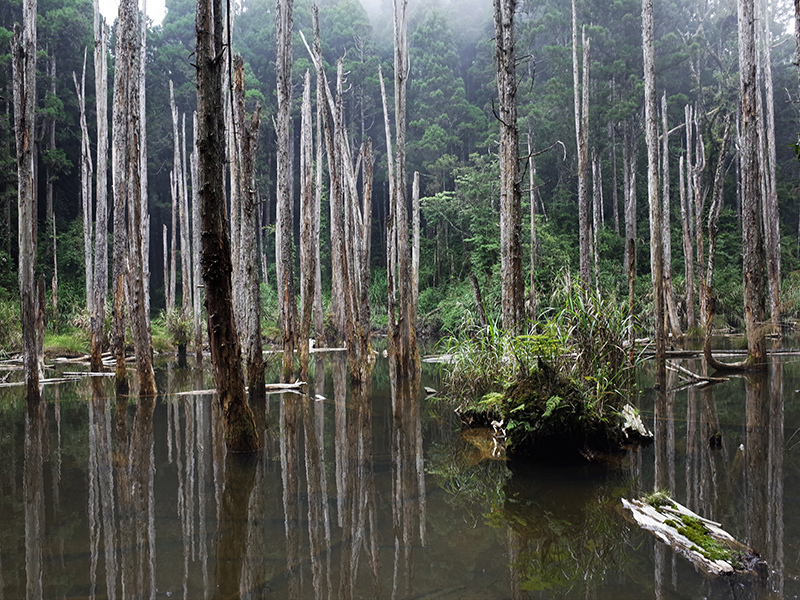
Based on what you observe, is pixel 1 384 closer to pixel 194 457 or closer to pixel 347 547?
pixel 194 457

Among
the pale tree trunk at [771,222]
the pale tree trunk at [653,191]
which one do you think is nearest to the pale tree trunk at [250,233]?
the pale tree trunk at [653,191]

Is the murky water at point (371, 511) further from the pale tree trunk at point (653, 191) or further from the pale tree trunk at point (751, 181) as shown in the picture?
the pale tree trunk at point (653, 191)

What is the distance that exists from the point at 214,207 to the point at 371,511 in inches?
120

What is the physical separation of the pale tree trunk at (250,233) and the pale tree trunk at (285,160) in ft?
2.08

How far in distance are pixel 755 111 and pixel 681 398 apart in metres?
5.08

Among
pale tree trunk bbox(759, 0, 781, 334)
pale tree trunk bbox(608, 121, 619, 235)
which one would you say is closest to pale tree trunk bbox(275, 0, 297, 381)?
pale tree trunk bbox(759, 0, 781, 334)

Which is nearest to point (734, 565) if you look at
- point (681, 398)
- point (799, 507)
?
point (799, 507)

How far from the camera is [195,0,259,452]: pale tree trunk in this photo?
202 inches

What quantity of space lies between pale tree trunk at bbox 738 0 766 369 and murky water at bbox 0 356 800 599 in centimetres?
317

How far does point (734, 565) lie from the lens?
9.13 feet

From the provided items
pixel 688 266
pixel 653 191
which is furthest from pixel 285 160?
pixel 688 266

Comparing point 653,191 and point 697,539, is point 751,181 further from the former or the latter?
point 697,539

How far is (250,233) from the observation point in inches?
329

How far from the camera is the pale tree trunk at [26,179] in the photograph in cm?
825
